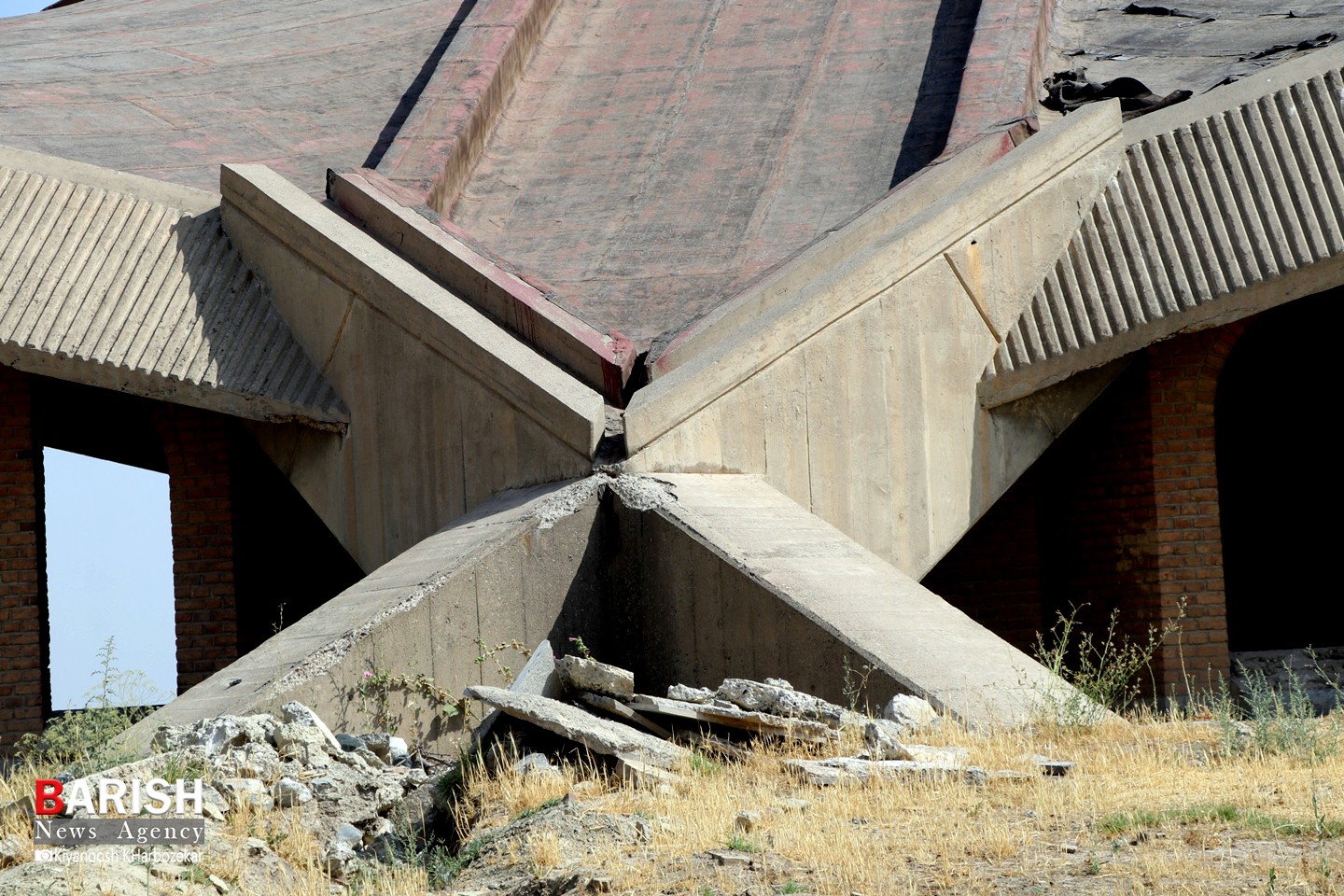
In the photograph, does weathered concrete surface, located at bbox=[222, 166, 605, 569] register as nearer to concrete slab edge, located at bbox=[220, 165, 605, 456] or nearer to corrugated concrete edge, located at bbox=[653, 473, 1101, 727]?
concrete slab edge, located at bbox=[220, 165, 605, 456]

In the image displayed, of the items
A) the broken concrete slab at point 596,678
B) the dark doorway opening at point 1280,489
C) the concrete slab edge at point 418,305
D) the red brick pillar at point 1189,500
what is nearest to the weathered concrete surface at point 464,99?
the concrete slab edge at point 418,305

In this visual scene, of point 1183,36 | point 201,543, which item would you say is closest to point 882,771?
point 201,543

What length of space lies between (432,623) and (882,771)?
243cm

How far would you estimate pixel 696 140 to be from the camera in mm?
11492

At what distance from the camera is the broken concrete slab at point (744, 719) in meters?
5.86

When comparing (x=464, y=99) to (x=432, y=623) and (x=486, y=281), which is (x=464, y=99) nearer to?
(x=486, y=281)

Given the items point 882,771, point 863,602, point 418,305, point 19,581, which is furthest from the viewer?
point 19,581

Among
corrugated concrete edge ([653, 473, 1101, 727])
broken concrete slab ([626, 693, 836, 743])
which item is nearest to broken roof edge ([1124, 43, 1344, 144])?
corrugated concrete edge ([653, 473, 1101, 727])

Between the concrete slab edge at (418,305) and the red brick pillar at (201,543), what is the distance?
54.4 inches

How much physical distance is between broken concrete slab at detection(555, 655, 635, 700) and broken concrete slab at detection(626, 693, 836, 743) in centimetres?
12

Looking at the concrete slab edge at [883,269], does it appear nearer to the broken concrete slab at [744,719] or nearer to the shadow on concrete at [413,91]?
the broken concrete slab at [744,719]

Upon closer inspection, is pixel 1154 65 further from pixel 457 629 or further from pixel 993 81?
pixel 457 629

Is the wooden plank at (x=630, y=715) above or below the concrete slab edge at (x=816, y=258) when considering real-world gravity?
below

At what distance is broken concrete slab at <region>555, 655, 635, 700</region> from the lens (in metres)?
6.28
